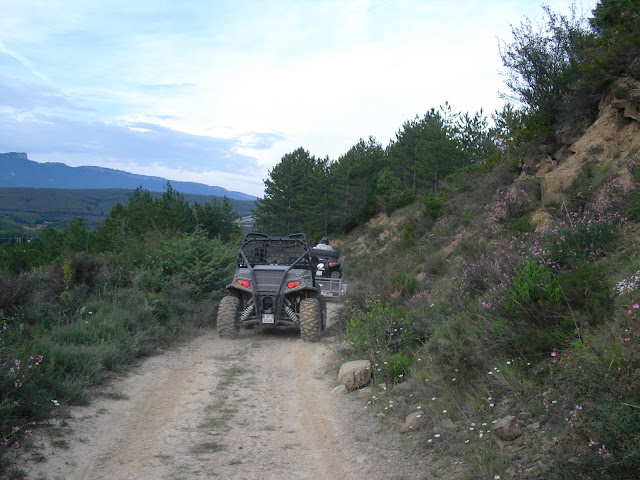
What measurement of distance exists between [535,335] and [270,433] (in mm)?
2978

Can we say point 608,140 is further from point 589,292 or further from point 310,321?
point 310,321

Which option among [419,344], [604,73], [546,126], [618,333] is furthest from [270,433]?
[546,126]

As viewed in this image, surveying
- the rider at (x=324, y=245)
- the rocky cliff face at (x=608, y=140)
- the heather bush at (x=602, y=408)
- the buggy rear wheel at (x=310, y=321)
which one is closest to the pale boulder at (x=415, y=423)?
the heather bush at (x=602, y=408)

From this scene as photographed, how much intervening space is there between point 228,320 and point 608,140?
9.46 meters

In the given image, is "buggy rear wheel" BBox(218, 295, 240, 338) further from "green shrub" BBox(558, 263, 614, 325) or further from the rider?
the rider

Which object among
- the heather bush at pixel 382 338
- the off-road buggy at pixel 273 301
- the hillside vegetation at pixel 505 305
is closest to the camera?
the hillside vegetation at pixel 505 305

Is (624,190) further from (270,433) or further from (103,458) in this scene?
(103,458)

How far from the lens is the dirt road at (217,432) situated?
14.8 ft

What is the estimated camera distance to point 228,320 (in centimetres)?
1040

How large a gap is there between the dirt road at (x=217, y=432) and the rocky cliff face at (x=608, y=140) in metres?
6.22

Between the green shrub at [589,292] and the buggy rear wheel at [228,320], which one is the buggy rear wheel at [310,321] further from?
the green shrub at [589,292]

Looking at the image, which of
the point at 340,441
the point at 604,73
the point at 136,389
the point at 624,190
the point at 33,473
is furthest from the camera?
the point at 604,73

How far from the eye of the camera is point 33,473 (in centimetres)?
423

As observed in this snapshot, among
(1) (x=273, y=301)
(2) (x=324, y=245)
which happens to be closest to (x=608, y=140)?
(1) (x=273, y=301)
